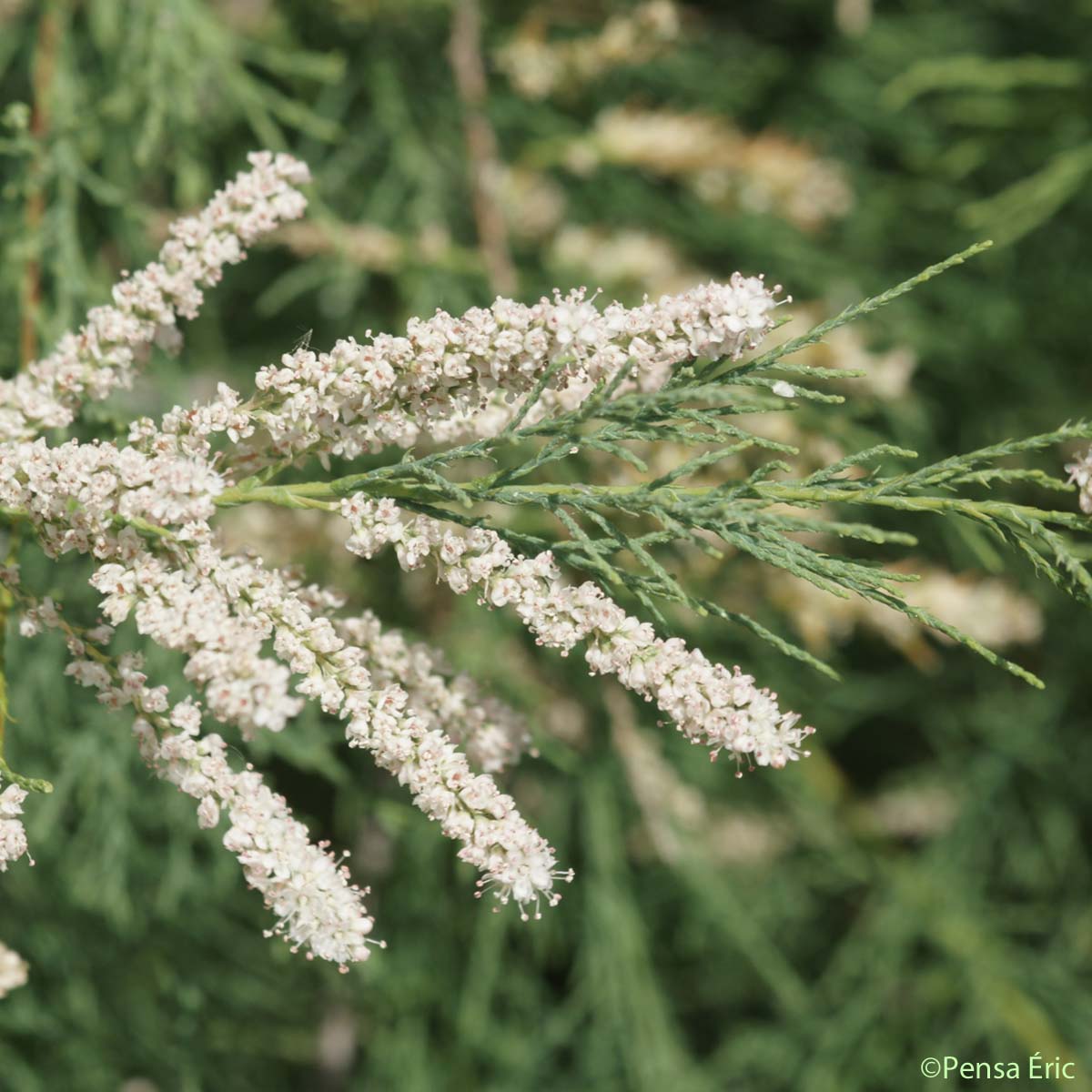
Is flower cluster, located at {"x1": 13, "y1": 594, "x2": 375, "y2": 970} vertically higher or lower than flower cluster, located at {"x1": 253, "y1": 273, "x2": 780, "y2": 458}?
lower

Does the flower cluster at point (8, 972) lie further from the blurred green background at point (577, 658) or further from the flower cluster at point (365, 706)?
the blurred green background at point (577, 658)

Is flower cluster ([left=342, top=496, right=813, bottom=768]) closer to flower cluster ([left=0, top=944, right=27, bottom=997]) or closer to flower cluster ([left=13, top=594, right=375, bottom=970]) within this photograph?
flower cluster ([left=13, top=594, right=375, bottom=970])

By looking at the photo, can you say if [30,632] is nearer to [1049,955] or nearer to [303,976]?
[303,976]

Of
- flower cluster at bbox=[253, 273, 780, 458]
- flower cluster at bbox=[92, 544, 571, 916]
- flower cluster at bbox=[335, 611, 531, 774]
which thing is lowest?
flower cluster at bbox=[92, 544, 571, 916]

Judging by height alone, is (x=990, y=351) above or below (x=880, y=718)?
above

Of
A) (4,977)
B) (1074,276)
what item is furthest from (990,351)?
(4,977)

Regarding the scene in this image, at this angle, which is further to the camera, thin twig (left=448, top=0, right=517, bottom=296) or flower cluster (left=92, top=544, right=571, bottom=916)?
thin twig (left=448, top=0, right=517, bottom=296)

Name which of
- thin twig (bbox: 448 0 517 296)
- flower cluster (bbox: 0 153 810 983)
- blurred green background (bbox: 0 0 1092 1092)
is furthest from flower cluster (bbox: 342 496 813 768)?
thin twig (bbox: 448 0 517 296)
